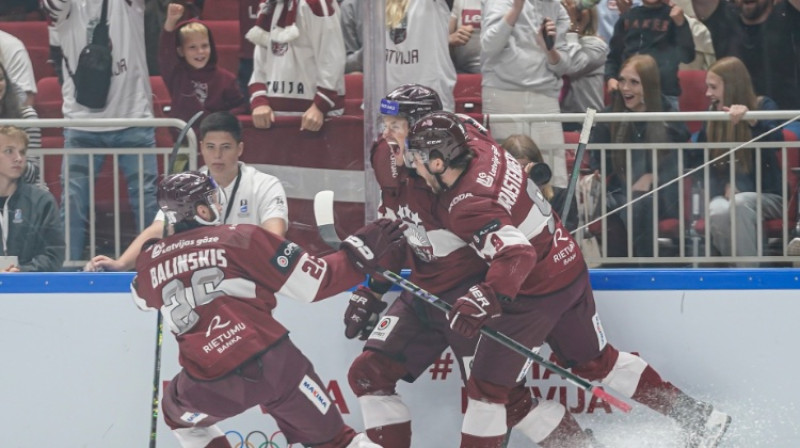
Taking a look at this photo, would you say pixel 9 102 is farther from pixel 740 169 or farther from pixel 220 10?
pixel 740 169

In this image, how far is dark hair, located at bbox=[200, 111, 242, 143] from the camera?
15.0ft

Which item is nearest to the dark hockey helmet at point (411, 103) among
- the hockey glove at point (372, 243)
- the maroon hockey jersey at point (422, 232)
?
the maroon hockey jersey at point (422, 232)

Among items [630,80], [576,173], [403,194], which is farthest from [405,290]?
[630,80]

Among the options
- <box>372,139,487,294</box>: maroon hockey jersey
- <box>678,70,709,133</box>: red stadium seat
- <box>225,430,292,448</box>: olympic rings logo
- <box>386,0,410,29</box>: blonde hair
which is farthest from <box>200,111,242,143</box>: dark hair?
<box>678,70,709,133</box>: red stadium seat

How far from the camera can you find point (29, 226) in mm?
4625

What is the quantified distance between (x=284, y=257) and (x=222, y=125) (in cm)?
69

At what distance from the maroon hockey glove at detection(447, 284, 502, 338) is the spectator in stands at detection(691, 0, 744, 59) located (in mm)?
1395

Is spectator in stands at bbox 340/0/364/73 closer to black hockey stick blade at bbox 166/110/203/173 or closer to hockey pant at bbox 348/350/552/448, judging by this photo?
black hockey stick blade at bbox 166/110/203/173

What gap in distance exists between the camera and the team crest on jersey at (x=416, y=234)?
4281mm

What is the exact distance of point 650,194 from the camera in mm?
4707

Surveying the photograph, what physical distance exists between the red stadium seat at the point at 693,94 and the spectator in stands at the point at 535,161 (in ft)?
1.57

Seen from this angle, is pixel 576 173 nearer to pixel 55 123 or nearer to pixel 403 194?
pixel 403 194

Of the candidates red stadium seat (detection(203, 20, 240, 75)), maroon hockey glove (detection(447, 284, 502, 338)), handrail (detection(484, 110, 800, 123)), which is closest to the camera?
maroon hockey glove (detection(447, 284, 502, 338))

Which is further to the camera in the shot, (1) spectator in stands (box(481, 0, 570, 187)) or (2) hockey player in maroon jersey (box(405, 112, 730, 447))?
(1) spectator in stands (box(481, 0, 570, 187))
